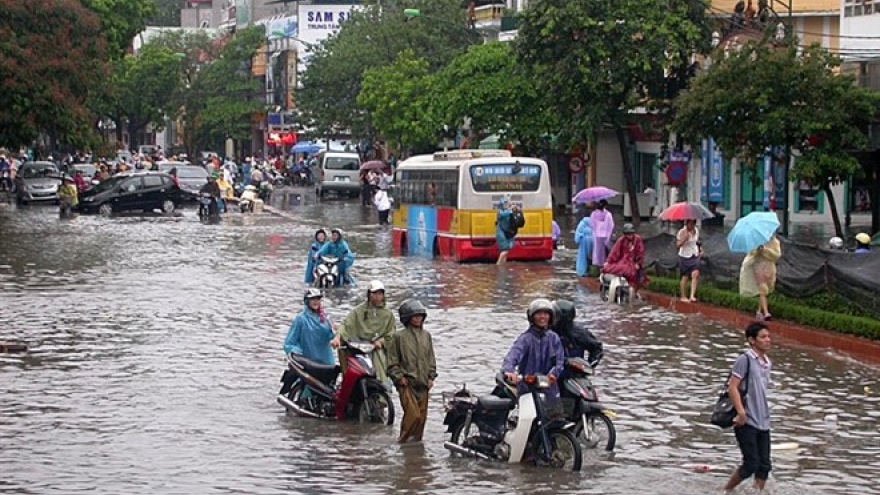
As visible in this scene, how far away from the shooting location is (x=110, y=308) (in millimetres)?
26359

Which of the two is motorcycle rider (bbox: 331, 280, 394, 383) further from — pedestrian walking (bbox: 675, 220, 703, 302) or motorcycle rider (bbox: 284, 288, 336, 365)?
pedestrian walking (bbox: 675, 220, 703, 302)

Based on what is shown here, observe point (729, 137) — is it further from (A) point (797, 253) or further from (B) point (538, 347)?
(B) point (538, 347)

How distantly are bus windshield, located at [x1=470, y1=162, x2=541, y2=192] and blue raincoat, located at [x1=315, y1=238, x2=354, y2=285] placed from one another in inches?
271

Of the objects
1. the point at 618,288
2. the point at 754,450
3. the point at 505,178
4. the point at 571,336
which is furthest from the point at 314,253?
the point at 754,450

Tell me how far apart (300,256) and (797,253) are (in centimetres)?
1571

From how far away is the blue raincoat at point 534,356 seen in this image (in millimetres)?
13664

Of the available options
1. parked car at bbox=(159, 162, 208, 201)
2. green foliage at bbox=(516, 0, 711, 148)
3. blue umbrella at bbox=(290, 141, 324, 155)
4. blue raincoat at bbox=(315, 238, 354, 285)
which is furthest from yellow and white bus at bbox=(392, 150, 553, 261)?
blue umbrella at bbox=(290, 141, 324, 155)

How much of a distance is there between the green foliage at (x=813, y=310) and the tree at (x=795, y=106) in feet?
39.4

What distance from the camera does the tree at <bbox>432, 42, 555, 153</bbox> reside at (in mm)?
56781

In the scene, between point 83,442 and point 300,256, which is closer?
point 83,442

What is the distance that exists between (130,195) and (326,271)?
29.1m

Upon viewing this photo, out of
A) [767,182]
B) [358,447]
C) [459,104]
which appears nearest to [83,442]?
[358,447]

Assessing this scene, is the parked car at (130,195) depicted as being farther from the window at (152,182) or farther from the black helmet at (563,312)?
the black helmet at (563,312)

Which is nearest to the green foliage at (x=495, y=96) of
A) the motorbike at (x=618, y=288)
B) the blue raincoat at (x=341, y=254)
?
the blue raincoat at (x=341, y=254)
